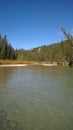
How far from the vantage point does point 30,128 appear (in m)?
8.59

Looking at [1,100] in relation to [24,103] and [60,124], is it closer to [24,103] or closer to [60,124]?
[24,103]

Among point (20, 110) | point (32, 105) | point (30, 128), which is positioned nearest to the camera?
point (30, 128)

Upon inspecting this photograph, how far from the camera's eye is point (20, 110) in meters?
11.5

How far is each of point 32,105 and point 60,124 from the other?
382 cm

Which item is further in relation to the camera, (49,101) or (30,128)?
(49,101)

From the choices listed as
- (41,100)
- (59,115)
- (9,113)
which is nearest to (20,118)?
(9,113)

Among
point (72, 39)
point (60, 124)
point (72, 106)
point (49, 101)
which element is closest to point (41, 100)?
point (49, 101)

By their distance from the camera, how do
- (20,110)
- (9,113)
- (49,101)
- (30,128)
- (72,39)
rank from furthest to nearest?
1. (72,39)
2. (49,101)
3. (20,110)
4. (9,113)
5. (30,128)

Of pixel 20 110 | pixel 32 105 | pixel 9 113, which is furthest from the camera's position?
pixel 32 105

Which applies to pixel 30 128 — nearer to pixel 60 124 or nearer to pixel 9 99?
pixel 60 124

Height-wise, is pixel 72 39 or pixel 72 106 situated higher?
pixel 72 39

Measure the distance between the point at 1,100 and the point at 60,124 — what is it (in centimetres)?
610

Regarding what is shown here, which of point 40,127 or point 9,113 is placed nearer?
point 40,127

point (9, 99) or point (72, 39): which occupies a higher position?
point (72, 39)
